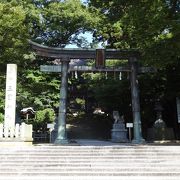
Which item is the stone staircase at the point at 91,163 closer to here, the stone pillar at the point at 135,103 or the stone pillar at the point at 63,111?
the stone pillar at the point at 135,103

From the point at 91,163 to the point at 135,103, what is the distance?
11.6 metres

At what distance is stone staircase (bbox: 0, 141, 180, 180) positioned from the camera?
10778mm

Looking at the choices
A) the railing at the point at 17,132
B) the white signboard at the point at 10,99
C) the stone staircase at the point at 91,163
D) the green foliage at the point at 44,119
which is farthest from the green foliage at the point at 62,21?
the stone staircase at the point at 91,163

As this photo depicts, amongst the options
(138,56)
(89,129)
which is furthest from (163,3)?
(89,129)

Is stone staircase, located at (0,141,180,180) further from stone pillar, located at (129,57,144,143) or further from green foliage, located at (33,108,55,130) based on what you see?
green foliage, located at (33,108,55,130)

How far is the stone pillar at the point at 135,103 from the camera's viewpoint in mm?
22547

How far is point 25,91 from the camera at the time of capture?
2686 centimetres

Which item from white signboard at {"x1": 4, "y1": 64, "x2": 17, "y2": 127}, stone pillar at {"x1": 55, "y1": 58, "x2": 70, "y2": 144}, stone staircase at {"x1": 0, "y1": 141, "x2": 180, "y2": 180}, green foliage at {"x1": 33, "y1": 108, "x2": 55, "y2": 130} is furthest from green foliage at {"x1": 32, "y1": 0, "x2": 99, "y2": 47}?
stone staircase at {"x1": 0, "y1": 141, "x2": 180, "y2": 180}

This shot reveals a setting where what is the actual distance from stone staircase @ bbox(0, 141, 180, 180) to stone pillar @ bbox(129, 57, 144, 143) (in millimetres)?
8978

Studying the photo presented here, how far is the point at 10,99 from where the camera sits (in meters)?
17.5

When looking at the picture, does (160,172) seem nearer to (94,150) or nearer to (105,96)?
(94,150)

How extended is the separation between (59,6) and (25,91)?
9.77 m

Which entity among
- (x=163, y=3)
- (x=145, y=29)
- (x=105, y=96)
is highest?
(x=163, y=3)

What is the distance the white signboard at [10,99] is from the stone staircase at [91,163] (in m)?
4.28
